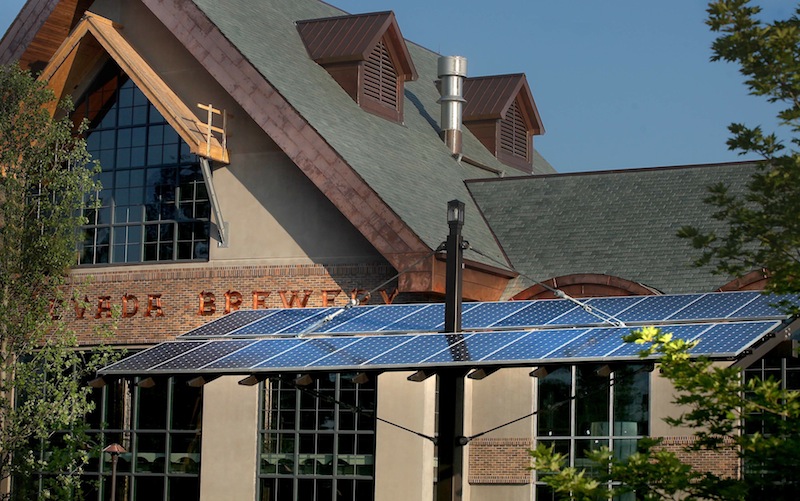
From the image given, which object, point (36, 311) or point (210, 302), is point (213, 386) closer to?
point (210, 302)

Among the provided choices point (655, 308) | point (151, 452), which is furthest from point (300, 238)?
point (655, 308)

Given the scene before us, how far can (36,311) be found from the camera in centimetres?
2714

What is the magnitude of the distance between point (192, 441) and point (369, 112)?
8945 millimetres

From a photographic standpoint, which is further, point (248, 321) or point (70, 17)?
point (70, 17)

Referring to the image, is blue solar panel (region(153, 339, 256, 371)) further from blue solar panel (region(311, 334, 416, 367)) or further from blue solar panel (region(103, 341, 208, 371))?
blue solar panel (region(311, 334, 416, 367))

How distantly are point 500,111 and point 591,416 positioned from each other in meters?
14.1

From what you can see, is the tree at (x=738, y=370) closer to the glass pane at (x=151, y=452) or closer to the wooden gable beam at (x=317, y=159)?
the wooden gable beam at (x=317, y=159)

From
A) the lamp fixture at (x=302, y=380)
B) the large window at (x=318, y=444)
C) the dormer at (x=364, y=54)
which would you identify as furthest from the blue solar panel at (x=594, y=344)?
the dormer at (x=364, y=54)

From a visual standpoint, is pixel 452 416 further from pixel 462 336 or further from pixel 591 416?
pixel 591 416

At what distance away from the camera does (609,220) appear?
1204 inches

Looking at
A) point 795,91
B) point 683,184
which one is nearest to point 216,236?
point 683,184

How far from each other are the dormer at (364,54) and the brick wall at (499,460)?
940 cm

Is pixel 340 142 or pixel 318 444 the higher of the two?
pixel 340 142

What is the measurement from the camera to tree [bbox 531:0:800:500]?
13688 mm
